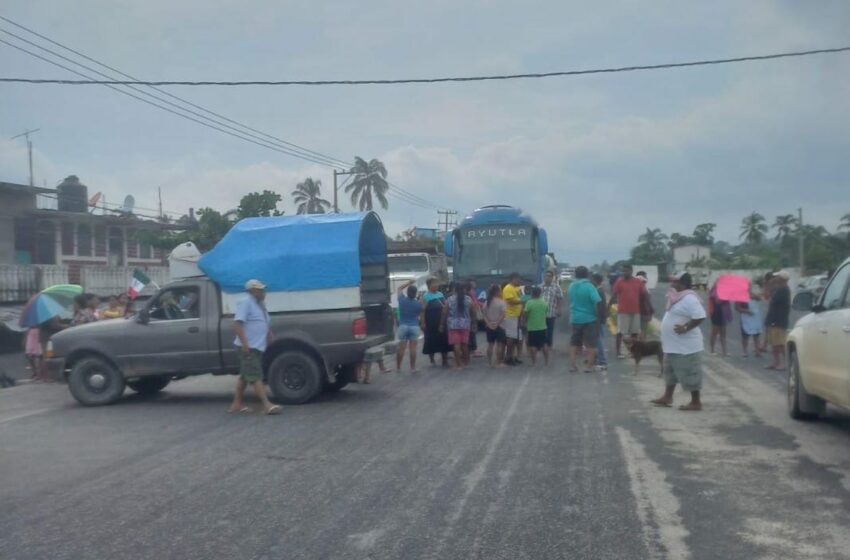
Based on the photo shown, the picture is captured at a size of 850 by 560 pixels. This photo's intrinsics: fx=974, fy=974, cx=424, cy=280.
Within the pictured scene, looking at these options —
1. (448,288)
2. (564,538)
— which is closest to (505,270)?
(448,288)

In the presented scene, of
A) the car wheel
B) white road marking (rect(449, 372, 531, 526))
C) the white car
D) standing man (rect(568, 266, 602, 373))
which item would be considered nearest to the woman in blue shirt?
standing man (rect(568, 266, 602, 373))

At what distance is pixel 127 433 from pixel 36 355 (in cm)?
794

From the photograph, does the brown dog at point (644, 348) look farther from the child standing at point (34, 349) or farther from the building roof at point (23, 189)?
the building roof at point (23, 189)

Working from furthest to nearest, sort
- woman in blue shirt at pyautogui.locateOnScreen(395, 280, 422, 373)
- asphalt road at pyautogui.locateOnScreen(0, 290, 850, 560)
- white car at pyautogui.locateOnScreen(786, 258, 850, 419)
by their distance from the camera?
woman in blue shirt at pyautogui.locateOnScreen(395, 280, 422, 373) < white car at pyautogui.locateOnScreen(786, 258, 850, 419) < asphalt road at pyautogui.locateOnScreen(0, 290, 850, 560)

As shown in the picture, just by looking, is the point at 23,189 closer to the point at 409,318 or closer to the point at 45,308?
the point at 45,308

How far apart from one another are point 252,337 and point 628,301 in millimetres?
7553

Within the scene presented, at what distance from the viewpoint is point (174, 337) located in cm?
1327

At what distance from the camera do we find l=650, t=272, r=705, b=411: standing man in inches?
449

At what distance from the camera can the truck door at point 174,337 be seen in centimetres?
1325

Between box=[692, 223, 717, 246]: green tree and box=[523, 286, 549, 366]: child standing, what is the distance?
11283 cm

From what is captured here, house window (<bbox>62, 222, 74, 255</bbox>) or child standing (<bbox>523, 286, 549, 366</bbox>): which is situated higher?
house window (<bbox>62, 222, 74, 255</bbox>)

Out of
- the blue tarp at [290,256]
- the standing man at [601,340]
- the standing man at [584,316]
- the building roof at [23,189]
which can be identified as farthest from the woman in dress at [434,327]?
the building roof at [23,189]

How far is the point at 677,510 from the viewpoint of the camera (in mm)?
6770

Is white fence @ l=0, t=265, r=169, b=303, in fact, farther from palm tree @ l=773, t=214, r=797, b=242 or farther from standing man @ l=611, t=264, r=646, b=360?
palm tree @ l=773, t=214, r=797, b=242
